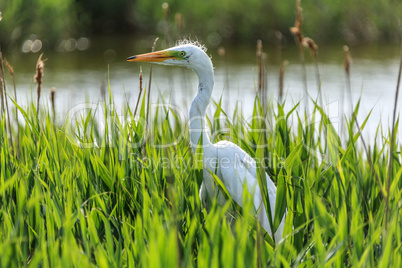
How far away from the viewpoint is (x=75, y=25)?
11180 millimetres

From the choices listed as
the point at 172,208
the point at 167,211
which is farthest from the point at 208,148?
the point at 172,208

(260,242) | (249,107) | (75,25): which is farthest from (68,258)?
(75,25)

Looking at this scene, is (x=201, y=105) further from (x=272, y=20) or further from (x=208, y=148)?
(x=272, y=20)

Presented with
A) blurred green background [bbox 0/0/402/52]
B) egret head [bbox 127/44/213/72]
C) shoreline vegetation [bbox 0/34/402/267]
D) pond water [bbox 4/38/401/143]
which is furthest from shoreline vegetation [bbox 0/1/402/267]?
blurred green background [bbox 0/0/402/52]

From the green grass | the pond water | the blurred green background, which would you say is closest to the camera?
the green grass

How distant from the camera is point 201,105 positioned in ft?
8.65

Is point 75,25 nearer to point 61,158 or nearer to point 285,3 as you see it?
point 285,3

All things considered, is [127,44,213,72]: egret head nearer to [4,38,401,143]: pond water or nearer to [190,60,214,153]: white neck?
[190,60,214,153]: white neck

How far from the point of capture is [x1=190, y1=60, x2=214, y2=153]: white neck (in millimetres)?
2555

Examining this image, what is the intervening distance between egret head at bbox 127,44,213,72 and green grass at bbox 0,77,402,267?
343 millimetres

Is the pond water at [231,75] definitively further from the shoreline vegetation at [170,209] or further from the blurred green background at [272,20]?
the shoreline vegetation at [170,209]

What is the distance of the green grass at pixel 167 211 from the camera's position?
1.63 metres

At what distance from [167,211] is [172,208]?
170mm

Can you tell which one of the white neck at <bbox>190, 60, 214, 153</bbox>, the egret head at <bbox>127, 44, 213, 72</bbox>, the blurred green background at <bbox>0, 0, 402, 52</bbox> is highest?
the blurred green background at <bbox>0, 0, 402, 52</bbox>
